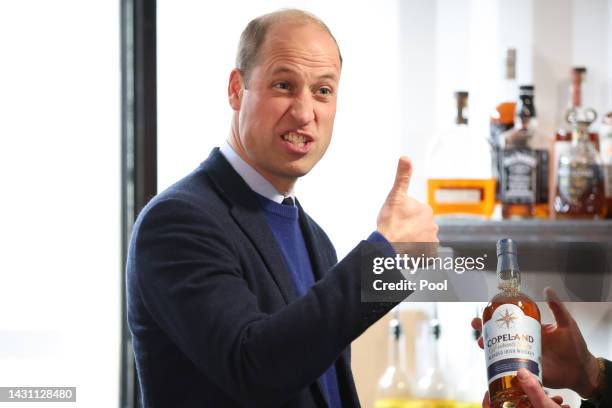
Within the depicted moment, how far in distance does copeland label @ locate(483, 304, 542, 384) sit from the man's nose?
33 centimetres

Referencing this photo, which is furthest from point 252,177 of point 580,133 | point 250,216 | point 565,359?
point 580,133

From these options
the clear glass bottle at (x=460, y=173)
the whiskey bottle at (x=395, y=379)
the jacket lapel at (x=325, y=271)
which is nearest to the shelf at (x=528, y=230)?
the clear glass bottle at (x=460, y=173)

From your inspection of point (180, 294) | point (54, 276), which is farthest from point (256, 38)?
point (54, 276)

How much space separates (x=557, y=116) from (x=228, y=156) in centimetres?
95

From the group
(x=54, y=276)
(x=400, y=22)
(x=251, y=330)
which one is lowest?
(x=54, y=276)

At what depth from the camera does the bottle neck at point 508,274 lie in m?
1.00

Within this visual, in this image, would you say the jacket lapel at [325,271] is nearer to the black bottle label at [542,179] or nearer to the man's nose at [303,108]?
Answer: the man's nose at [303,108]

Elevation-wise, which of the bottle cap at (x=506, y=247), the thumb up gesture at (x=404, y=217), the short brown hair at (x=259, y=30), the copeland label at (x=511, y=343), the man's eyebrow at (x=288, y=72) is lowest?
the copeland label at (x=511, y=343)

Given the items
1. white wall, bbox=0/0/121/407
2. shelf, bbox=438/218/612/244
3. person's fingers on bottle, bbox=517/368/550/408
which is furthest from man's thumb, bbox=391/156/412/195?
white wall, bbox=0/0/121/407

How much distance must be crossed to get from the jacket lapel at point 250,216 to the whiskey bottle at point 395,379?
821 mm

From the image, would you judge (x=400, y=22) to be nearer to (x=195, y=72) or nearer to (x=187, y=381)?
(x=195, y=72)

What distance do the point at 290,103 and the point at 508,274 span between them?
1.12 feet

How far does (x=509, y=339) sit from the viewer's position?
960mm

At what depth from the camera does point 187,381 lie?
100 centimetres
